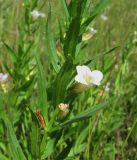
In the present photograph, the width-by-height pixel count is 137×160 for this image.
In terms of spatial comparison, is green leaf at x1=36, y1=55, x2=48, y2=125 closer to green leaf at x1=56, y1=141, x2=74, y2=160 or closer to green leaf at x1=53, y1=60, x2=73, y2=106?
green leaf at x1=53, y1=60, x2=73, y2=106

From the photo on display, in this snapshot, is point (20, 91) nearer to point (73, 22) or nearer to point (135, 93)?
point (73, 22)

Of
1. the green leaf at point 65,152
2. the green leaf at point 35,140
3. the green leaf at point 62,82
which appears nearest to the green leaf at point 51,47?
the green leaf at point 62,82

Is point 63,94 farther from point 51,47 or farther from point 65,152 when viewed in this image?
point 65,152

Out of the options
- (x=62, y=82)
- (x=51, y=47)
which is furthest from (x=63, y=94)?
(x=51, y=47)

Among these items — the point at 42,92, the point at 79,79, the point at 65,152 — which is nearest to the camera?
the point at 79,79

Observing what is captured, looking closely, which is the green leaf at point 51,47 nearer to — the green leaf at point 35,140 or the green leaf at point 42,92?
the green leaf at point 42,92

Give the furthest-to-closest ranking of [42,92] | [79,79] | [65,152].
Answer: [65,152]
[42,92]
[79,79]
